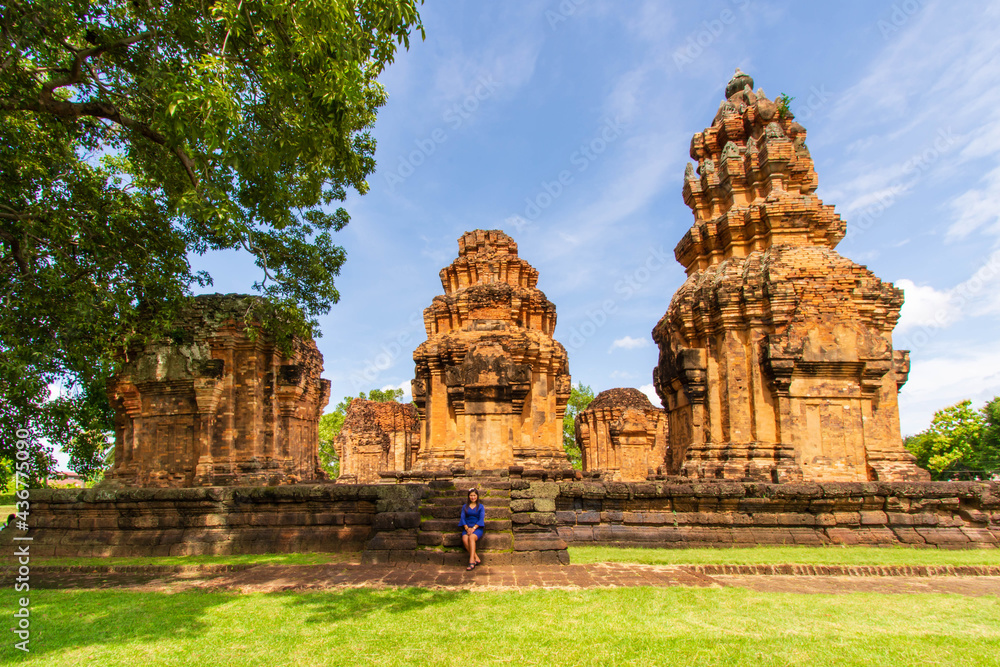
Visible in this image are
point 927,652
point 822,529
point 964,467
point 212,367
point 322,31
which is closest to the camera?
point 927,652

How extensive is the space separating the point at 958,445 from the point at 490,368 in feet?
92.3

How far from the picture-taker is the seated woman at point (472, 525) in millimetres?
6352

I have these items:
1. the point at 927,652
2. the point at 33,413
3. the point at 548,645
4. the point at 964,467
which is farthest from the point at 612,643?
the point at 964,467

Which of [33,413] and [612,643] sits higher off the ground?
[33,413]

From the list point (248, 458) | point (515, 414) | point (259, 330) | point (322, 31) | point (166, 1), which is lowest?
point (248, 458)

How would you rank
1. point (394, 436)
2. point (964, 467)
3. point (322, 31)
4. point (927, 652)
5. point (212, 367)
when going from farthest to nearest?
point (964, 467) < point (394, 436) < point (212, 367) < point (322, 31) < point (927, 652)

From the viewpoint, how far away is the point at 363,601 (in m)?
4.90

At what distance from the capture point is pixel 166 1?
6.57 meters

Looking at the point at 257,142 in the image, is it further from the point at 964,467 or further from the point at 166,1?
the point at 964,467

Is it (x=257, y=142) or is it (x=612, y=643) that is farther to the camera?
(x=257, y=142)

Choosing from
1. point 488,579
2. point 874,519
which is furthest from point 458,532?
point 874,519

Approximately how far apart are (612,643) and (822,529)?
5722mm

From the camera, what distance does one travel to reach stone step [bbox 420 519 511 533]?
7.01 m

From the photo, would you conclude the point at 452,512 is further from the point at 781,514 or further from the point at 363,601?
the point at 781,514
